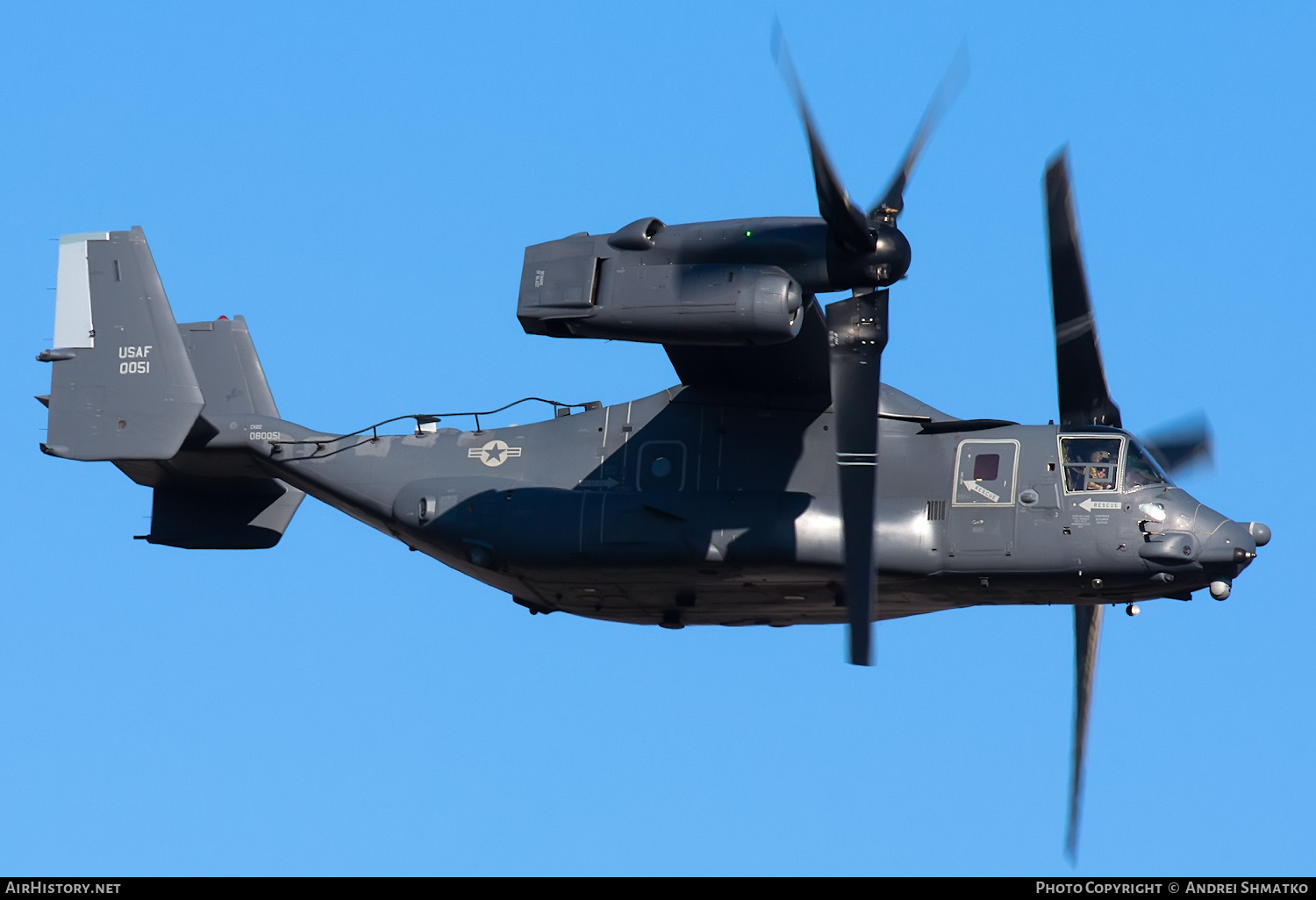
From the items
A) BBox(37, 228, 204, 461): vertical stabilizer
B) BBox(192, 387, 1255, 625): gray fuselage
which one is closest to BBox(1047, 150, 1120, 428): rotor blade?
BBox(192, 387, 1255, 625): gray fuselage

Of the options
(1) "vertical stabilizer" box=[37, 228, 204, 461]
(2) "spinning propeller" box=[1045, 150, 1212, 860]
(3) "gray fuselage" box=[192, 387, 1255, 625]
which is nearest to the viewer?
(3) "gray fuselage" box=[192, 387, 1255, 625]

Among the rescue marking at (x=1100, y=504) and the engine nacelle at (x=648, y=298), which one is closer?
the engine nacelle at (x=648, y=298)

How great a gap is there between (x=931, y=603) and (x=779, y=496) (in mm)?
2595

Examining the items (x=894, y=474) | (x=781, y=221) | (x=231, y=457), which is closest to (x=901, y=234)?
(x=781, y=221)

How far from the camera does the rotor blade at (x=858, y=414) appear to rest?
2230cm

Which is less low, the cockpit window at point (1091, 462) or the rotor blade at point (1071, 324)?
the rotor blade at point (1071, 324)

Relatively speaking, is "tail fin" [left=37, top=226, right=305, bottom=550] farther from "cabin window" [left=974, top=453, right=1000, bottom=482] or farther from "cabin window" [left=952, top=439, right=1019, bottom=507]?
"cabin window" [left=974, top=453, right=1000, bottom=482]

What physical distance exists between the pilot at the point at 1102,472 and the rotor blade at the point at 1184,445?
1.56 meters

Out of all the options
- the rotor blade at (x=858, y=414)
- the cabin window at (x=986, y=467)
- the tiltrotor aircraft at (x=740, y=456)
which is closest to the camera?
the tiltrotor aircraft at (x=740, y=456)

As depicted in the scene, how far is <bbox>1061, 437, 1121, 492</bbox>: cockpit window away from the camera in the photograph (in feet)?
76.2

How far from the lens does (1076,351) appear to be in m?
25.0

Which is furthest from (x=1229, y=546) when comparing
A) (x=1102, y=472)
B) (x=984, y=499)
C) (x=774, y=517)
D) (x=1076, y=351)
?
(x=774, y=517)

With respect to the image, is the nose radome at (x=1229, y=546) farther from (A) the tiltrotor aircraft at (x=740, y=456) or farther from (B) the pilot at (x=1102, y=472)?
(B) the pilot at (x=1102, y=472)

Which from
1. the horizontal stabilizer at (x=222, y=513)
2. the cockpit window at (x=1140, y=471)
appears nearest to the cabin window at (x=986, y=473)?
the cockpit window at (x=1140, y=471)
